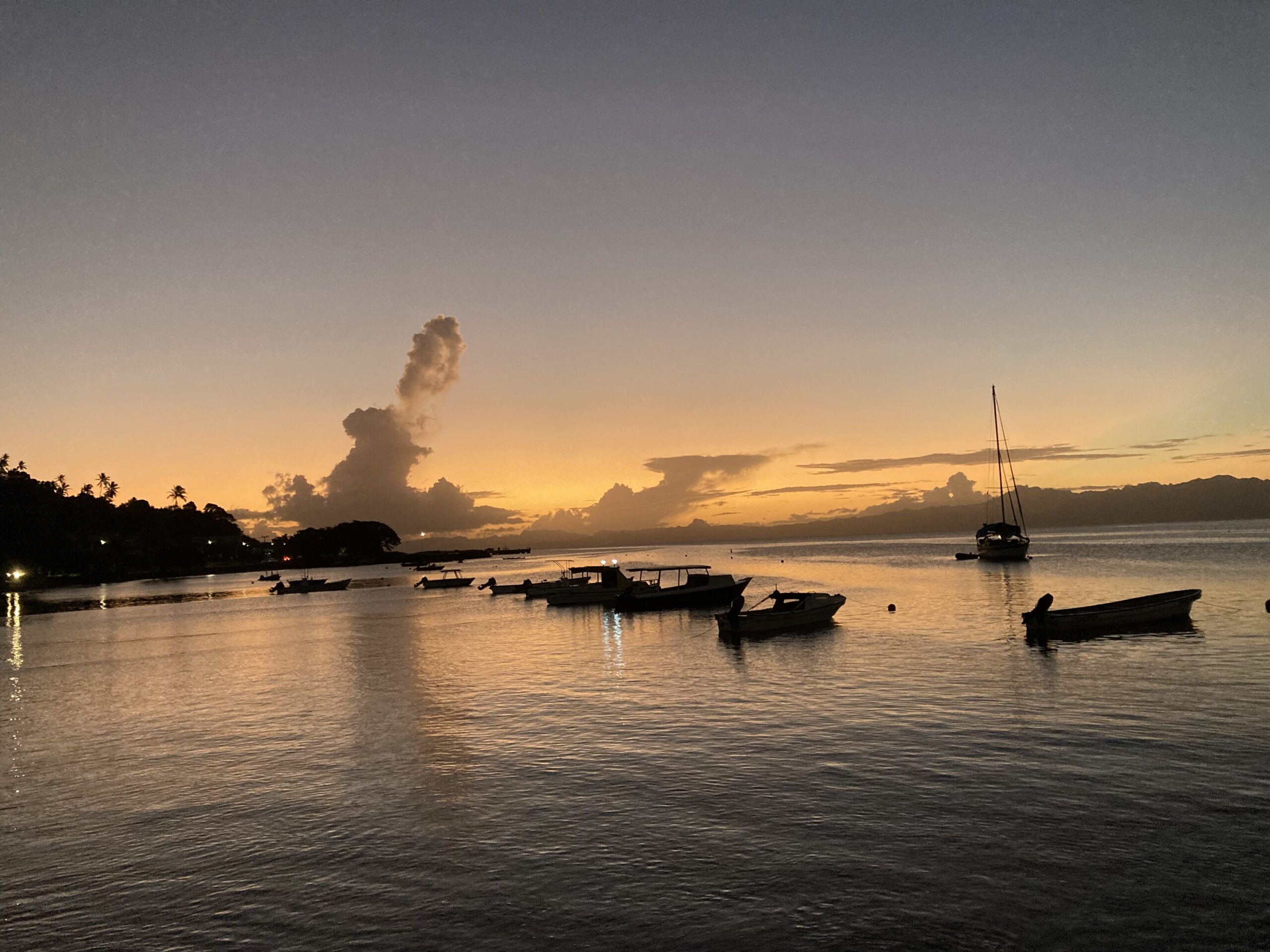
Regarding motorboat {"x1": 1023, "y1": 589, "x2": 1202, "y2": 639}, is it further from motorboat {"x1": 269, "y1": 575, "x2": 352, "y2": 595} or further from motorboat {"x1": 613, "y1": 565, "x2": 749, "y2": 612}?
motorboat {"x1": 269, "y1": 575, "x2": 352, "y2": 595}

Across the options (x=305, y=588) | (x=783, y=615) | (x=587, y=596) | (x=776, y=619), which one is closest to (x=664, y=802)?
(x=776, y=619)

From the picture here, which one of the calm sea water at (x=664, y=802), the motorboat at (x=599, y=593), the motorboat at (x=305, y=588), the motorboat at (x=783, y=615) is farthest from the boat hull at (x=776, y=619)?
the motorboat at (x=305, y=588)

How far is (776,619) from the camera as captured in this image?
149ft

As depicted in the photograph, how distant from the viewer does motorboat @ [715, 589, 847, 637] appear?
43625 millimetres

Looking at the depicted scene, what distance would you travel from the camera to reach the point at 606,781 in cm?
1780

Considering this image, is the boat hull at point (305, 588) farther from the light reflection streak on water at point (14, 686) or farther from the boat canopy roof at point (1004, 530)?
the boat canopy roof at point (1004, 530)

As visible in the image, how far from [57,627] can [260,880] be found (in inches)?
2875

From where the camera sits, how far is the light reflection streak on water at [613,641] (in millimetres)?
36375

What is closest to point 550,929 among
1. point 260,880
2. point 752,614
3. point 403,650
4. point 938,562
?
point 260,880

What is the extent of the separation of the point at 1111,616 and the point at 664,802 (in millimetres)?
32900

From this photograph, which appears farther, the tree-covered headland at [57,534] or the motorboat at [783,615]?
the tree-covered headland at [57,534]

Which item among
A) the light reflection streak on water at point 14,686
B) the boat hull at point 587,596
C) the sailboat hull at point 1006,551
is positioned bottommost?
the sailboat hull at point 1006,551

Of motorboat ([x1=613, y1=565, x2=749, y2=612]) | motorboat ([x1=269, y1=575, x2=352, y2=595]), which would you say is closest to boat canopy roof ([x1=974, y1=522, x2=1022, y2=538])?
motorboat ([x1=613, y1=565, x2=749, y2=612])

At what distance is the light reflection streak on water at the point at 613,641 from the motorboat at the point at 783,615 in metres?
6.27
